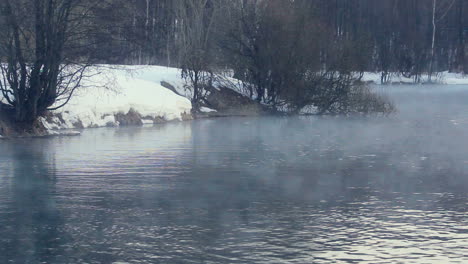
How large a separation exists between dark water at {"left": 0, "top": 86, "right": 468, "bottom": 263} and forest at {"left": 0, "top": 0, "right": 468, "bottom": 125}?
2973 millimetres

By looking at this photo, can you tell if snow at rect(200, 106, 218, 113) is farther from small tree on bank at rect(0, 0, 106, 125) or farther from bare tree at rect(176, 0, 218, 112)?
small tree on bank at rect(0, 0, 106, 125)

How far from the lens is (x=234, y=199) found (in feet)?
47.7

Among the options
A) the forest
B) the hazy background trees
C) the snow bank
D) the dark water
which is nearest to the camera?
the dark water

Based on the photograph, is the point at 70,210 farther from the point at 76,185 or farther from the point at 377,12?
the point at 377,12

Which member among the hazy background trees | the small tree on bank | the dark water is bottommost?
the dark water

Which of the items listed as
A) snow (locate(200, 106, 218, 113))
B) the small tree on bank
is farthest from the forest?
snow (locate(200, 106, 218, 113))

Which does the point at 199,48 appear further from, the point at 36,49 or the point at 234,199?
the point at 234,199

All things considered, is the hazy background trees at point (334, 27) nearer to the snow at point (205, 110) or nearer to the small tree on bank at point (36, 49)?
the small tree on bank at point (36, 49)

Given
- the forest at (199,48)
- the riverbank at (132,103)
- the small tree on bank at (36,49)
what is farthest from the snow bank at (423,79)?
the small tree on bank at (36,49)

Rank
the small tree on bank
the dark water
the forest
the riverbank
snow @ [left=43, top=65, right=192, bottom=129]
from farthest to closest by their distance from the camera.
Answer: snow @ [left=43, top=65, right=192, bottom=129] < the riverbank < the forest < the small tree on bank < the dark water

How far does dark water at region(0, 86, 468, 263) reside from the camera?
423 inches

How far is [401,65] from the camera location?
254ft

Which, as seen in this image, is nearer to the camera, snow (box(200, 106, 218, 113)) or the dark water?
the dark water

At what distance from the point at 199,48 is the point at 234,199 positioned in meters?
25.4
